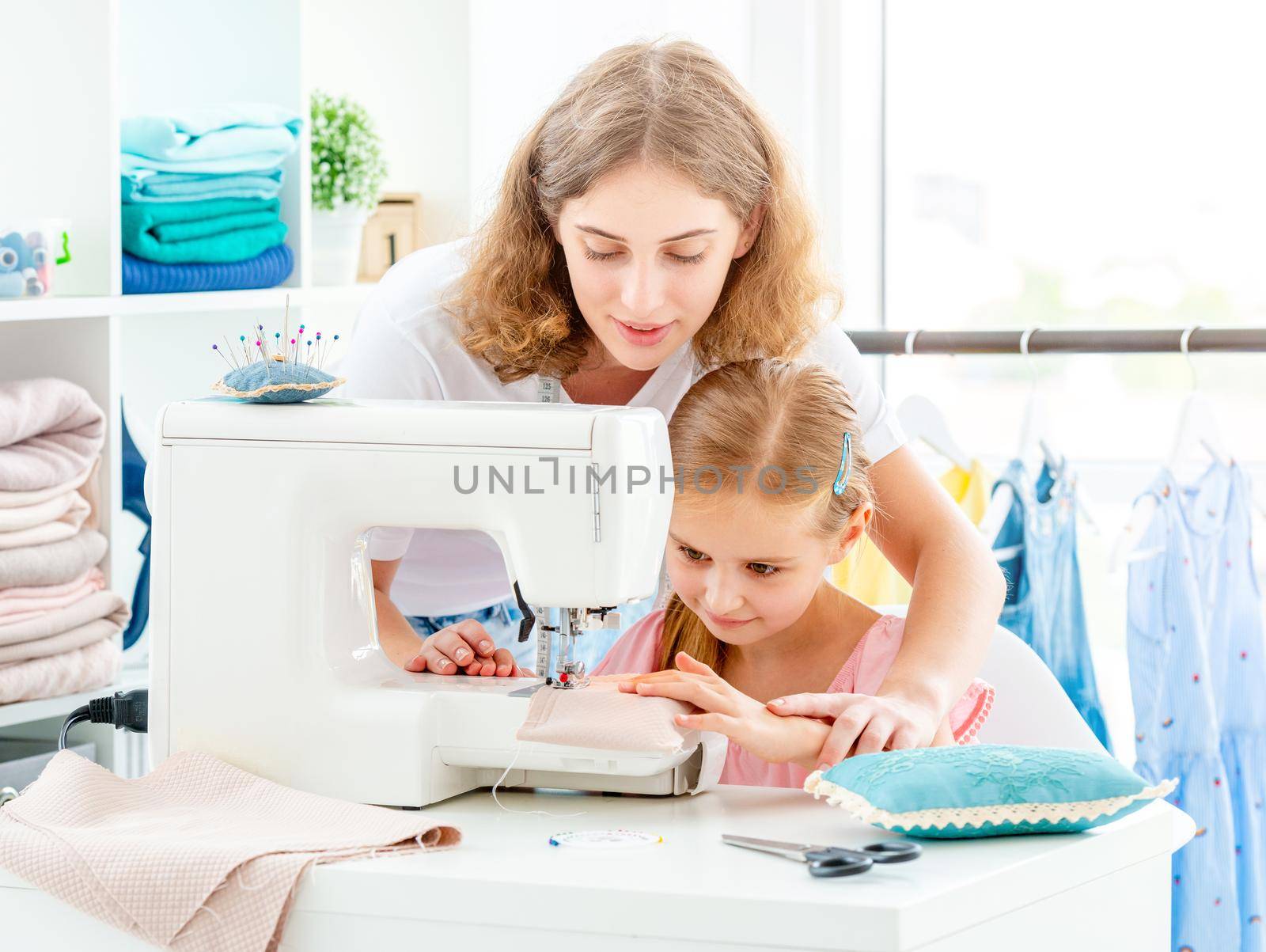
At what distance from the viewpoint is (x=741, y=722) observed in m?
1.17

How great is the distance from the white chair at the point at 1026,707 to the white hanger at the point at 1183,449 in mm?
431

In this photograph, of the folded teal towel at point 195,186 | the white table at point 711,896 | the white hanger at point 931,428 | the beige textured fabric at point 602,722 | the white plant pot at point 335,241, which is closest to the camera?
the white table at point 711,896

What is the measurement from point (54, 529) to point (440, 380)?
0.51m

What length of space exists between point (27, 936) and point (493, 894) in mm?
347

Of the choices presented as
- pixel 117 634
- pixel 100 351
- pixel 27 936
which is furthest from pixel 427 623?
pixel 27 936

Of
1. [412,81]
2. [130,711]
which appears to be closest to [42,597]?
[130,711]

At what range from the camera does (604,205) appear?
133cm

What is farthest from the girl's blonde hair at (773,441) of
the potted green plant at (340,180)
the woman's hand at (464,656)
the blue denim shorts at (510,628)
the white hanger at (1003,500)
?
the potted green plant at (340,180)

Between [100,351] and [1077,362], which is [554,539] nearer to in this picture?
[100,351]

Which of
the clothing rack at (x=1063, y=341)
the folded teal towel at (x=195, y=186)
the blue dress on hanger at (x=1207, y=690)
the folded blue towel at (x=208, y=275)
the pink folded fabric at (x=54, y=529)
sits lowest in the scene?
the blue dress on hanger at (x=1207, y=690)

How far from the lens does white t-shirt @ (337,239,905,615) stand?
1.46m

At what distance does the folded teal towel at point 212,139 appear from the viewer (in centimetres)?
185

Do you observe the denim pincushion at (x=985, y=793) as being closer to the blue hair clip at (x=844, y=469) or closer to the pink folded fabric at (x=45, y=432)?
the blue hair clip at (x=844, y=469)

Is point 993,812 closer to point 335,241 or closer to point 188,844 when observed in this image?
point 188,844
